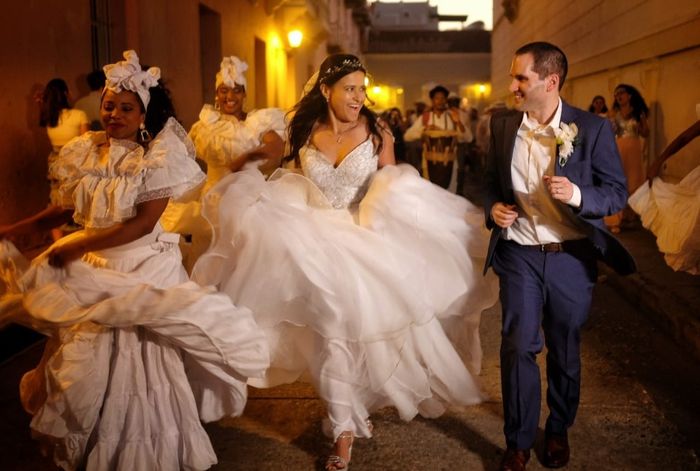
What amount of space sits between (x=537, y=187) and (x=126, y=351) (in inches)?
87.2

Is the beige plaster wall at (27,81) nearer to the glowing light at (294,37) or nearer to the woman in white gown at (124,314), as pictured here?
the woman in white gown at (124,314)

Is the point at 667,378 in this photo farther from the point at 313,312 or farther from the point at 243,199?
the point at 243,199

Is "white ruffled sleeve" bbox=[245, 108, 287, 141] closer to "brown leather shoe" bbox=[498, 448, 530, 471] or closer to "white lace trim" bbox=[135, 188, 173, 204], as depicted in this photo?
"white lace trim" bbox=[135, 188, 173, 204]

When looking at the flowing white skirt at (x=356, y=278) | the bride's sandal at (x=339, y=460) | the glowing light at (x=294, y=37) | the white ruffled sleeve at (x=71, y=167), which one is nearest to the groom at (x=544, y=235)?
the flowing white skirt at (x=356, y=278)

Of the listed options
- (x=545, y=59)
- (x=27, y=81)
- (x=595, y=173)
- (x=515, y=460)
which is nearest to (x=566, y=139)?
(x=595, y=173)

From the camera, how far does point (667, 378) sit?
19.1 feet

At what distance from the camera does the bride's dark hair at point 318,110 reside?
4742 millimetres

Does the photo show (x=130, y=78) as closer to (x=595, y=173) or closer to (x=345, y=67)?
(x=345, y=67)

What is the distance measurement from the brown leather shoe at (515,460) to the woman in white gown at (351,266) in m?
0.65

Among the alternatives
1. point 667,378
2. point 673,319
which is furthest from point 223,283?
point 673,319

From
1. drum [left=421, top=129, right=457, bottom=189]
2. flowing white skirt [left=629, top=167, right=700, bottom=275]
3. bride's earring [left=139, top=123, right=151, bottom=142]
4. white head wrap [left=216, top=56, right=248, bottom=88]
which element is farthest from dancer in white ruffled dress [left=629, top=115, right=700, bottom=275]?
drum [left=421, top=129, right=457, bottom=189]

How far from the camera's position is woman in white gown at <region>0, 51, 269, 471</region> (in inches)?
146

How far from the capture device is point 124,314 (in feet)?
11.7

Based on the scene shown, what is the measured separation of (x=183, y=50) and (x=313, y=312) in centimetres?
963
